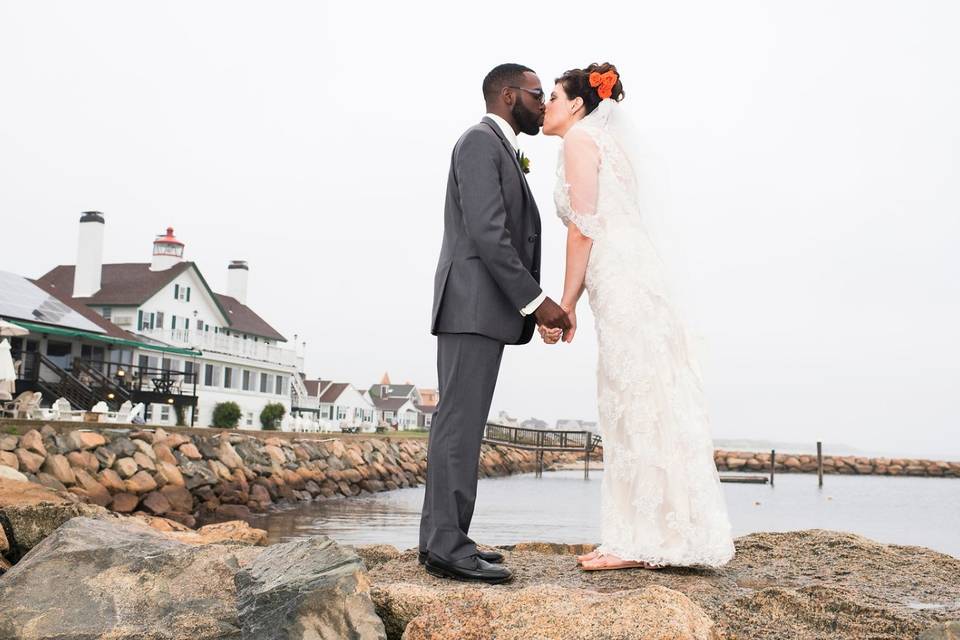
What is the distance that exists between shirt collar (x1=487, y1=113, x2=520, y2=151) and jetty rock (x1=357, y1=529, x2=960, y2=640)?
1.99 metres

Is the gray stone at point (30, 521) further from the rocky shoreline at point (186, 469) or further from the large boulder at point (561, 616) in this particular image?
the rocky shoreline at point (186, 469)

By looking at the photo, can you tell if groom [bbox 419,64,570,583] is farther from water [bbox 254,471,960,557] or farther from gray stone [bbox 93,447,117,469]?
gray stone [bbox 93,447,117,469]

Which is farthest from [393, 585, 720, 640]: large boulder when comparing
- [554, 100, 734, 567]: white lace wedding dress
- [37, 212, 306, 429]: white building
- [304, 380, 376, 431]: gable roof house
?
[304, 380, 376, 431]: gable roof house

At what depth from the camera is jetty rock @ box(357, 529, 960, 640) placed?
2846 millimetres

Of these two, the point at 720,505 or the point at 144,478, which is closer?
the point at 720,505

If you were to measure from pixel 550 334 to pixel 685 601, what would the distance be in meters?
1.36

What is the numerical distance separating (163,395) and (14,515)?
25381 millimetres

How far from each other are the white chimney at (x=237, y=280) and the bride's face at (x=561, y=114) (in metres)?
47.0

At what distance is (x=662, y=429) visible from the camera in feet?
13.1

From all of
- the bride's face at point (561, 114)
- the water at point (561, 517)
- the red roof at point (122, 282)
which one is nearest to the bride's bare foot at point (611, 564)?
the bride's face at point (561, 114)

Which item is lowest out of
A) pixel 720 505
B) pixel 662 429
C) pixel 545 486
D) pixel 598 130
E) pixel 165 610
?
pixel 545 486

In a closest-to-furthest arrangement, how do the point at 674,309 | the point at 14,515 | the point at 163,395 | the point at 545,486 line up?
the point at 674,309
the point at 14,515
the point at 163,395
the point at 545,486

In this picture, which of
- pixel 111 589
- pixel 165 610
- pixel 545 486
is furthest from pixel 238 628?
pixel 545 486

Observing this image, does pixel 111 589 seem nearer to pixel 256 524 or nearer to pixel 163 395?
pixel 256 524
